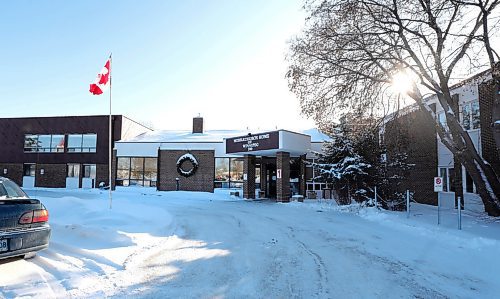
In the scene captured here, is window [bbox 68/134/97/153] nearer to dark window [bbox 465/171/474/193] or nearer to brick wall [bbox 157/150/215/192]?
brick wall [bbox 157/150/215/192]

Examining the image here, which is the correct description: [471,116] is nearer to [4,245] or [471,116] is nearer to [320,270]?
[320,270]

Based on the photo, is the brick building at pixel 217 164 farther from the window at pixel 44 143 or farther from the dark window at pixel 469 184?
the dark window at pixel 469 184

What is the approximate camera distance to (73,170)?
34688 millimetres

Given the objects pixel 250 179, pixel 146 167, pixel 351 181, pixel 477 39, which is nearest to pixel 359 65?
pixel 477 39

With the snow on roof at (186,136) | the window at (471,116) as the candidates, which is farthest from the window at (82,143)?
the window at (471,116)

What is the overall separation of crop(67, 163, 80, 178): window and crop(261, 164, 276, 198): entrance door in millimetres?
18291

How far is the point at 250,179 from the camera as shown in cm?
2617

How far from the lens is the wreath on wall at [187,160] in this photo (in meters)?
29.7

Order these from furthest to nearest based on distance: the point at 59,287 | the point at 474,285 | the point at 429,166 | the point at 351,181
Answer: the point at 429,166 → the point at 351,181 → the point at 474,285 → the point at 59,287

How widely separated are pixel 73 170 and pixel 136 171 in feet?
24.3

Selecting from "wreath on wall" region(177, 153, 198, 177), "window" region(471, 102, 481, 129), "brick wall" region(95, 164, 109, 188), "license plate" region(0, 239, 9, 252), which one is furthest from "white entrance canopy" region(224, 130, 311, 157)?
"license plate" region(0, 239, 9, 252)

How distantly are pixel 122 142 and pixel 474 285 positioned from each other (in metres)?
29.9

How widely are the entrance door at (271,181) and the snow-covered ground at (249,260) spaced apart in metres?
16.0

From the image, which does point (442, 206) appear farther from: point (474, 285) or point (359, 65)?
→ point (474, 285)
